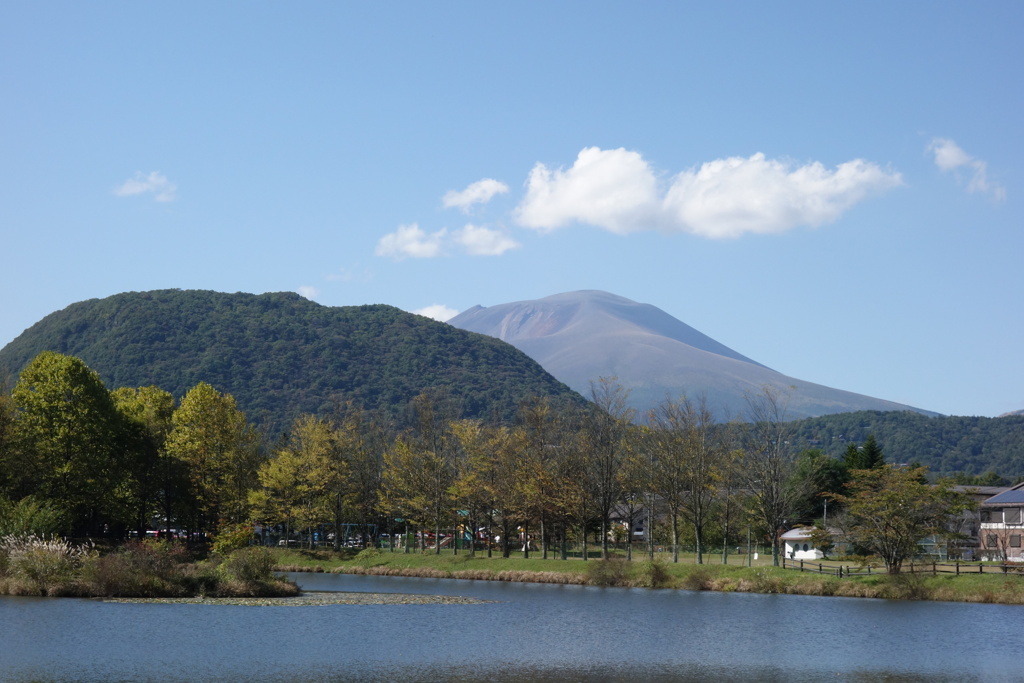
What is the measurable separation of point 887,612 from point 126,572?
38.3 m

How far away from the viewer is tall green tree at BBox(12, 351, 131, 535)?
216 ft

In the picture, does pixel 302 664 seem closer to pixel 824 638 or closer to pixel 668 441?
pixel 824 638

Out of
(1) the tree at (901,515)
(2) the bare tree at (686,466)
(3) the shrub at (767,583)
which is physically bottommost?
(3) the shrub at (767,583)

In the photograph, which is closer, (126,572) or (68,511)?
(126,572)

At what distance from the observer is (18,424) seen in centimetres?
6556

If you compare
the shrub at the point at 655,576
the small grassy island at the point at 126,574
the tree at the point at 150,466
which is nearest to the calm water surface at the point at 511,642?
the small grassy island at the point at 126,574

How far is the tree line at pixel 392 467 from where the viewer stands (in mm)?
67938

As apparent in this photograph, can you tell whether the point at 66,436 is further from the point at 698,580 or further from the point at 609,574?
the point at 698,580

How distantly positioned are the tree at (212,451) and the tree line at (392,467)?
119mm

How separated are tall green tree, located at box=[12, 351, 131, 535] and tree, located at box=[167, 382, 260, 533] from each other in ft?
26.2

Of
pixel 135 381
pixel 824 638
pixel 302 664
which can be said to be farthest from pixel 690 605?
pixel 135 381

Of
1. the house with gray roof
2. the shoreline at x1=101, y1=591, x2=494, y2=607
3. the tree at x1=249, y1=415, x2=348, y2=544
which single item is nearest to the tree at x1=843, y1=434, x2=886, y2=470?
the house with gray roof

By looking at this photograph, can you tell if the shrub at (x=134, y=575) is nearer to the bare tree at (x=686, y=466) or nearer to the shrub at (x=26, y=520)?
the shrub at (x=26, y=520)

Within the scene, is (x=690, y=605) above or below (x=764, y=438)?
below
